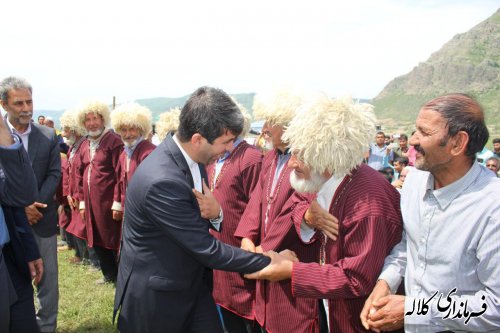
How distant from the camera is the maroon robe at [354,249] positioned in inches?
96.5

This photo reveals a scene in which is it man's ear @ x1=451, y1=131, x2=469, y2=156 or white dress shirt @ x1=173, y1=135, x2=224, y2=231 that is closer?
man's ear @ x1=451, y1=131, x2=469, y2=156

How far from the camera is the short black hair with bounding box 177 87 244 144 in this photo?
266 centimetres

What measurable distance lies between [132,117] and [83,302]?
2.56 metres

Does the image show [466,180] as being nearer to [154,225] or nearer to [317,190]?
[317,190]

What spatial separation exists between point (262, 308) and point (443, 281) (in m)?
1.53

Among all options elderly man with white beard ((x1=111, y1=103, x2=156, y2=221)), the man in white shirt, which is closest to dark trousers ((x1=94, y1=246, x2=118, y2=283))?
elderly man with white beard ((x1=111, y1=103, x2=156, y2=221))

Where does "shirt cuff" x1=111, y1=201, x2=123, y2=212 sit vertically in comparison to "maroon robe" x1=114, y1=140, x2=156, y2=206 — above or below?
below

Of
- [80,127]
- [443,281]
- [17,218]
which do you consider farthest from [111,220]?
[443,281]

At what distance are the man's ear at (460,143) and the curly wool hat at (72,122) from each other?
19.5ft

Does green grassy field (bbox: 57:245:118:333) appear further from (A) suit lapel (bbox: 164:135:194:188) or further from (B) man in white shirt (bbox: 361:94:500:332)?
(B) man in white shirt (bbox: 361:94:500:332)

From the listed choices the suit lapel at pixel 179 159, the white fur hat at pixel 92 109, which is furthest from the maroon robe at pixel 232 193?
the white fur hat at pixel 92 109

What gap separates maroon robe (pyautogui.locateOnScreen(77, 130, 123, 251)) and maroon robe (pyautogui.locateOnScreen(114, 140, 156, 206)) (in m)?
0.18

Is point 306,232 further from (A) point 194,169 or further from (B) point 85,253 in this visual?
(B) point 85,253

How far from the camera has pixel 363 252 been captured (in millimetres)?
2447
